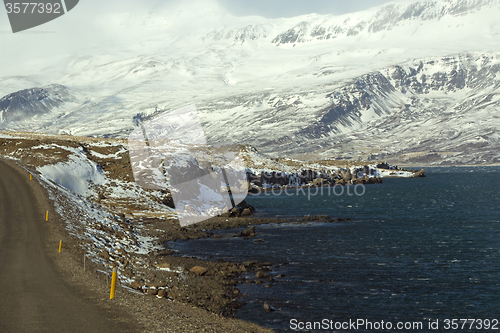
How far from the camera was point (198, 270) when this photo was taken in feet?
117

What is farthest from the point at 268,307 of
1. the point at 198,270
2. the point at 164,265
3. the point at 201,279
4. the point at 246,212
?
the point at 246,212

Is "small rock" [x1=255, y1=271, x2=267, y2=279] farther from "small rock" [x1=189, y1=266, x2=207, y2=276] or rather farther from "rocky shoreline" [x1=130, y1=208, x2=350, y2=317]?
"small rock" [x1=189, y1=266, x2=207, y2=276]

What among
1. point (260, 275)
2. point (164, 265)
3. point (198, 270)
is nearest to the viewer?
point (260, 275)

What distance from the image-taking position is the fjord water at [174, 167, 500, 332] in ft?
94.1

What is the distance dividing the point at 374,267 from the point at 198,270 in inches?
666

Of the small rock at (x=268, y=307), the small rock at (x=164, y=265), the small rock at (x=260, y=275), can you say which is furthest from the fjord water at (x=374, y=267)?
the small rock at (x=164, y=265)

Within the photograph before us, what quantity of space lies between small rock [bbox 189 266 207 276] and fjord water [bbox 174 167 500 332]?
439cm

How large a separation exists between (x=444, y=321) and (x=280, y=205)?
69.9 metres

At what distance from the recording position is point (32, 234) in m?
32.7

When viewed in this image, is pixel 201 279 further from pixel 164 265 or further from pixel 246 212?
pixel 246 212

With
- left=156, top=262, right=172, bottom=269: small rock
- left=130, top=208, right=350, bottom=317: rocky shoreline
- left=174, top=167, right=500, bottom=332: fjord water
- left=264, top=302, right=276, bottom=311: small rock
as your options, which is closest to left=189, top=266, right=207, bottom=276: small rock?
left=130, top=208, right=350, bottom=317: rocky shoreline

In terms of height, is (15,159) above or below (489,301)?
above

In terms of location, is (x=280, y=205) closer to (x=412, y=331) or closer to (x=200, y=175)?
(x=200, y=175)

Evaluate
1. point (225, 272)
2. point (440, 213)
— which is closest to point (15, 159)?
point (225, 272)
